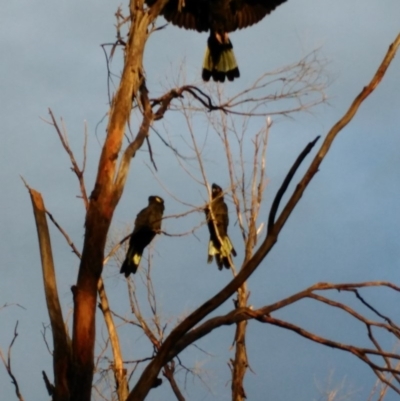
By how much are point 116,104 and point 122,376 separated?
202 centimetres

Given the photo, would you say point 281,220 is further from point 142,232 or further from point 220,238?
point 142,232

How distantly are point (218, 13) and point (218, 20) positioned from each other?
7 centimetres

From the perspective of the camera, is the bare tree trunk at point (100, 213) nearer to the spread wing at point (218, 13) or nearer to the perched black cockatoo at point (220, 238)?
the perched black cockatoo at point (220, 238)

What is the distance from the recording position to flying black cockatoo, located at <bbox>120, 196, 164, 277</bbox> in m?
6.86

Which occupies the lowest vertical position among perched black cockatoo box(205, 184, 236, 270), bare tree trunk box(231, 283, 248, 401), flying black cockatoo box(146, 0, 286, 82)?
A: bare tree trunk box(231, 283, 248, 401)

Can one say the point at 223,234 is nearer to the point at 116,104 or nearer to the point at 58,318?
the point at 116,104

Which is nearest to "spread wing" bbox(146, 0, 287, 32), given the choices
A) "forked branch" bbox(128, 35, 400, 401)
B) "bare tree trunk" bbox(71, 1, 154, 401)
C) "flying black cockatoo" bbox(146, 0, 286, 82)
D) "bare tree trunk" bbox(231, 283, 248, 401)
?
"flying black cockatoo" bbox(146, 0, 286, 82)

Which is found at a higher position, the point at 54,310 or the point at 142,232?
the point at 142,232

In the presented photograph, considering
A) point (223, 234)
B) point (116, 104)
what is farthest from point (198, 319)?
point (223, 234)

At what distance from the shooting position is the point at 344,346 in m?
2.93

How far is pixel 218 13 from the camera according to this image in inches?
326

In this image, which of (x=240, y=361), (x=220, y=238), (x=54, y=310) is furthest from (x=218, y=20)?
(x=54, y=310)

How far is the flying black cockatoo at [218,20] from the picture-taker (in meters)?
7.69

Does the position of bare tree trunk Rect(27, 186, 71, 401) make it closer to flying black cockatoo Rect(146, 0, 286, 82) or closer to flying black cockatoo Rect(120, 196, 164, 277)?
flying black cockatoo Rect(120, 196, 164, 277)
